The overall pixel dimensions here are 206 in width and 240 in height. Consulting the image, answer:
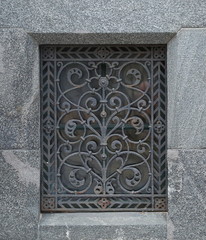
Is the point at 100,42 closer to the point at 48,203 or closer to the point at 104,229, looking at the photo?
the point at 48,203

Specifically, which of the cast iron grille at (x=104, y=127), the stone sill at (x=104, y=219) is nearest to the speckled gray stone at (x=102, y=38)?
the cast iron grille at (x=104, y=127)

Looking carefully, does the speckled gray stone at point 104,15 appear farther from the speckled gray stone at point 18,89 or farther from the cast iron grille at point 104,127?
the cast iron grille at point 104,127

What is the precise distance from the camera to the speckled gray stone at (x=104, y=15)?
350 centimetres

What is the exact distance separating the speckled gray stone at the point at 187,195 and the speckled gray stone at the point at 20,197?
1171 millimetres

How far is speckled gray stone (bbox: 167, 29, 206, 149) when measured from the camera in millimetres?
3506

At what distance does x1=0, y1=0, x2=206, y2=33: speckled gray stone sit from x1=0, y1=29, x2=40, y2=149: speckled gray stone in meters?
0.16

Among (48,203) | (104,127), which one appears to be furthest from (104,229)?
(104,127)

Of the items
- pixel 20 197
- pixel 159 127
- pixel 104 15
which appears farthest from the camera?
pixel 159 127

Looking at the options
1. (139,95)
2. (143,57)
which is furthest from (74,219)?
(143,57)

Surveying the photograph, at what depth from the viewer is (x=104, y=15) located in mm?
3510

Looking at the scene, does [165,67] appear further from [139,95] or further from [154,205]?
[154,205]

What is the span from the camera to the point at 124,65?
147 inches

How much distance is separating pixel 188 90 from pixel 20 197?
1.70 meters

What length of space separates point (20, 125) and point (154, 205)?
1.39m
